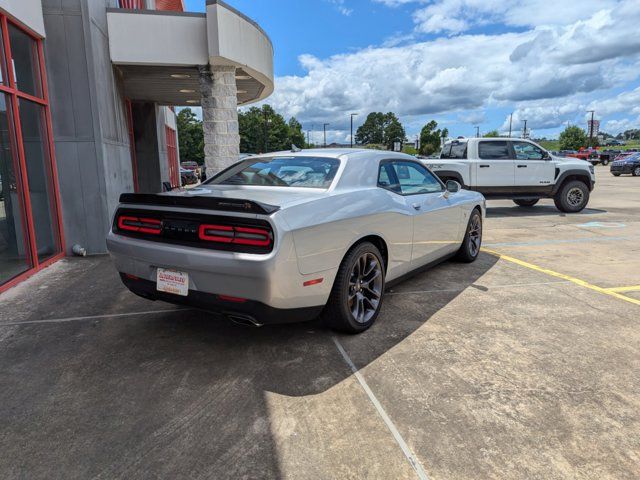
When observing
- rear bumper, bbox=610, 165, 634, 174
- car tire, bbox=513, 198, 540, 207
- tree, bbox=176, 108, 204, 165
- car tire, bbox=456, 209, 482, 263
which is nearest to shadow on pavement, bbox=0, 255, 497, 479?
car tire, bbox=456, 209, 482, 263

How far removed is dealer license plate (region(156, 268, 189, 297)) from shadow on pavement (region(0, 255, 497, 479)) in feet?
1.72

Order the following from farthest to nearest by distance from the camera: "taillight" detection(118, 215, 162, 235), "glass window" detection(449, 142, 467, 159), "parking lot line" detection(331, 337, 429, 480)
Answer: "glass window" detection(449, 142, 467, 159) < "taillight" detection(118, 215, 162, 235) < "parking lot line" detection(331, 337, 429, 480)

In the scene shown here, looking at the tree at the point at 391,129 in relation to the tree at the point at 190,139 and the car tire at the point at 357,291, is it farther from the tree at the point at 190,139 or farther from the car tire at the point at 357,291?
the car tire at the point at 357,291

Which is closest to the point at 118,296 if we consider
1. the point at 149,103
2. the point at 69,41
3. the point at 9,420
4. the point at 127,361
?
the point at 127,361

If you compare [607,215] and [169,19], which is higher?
[169,19]

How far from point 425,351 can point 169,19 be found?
25.9 feet

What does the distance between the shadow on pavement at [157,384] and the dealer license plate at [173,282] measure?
52 centimetres

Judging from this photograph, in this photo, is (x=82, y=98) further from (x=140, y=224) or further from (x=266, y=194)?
(x=266, y=194)

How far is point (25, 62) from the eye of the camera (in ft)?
20.0

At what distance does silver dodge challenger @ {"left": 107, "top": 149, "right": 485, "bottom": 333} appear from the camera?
9.55ft

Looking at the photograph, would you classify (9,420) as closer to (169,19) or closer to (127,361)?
(127,361)

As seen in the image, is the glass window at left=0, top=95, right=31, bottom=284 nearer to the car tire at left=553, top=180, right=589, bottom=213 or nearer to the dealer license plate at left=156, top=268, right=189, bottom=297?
the dealer license plate at left=156, top=268, right=189, bottom=297

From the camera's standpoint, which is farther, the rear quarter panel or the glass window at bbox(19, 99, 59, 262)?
the glass window at bbox(19, 99, 59, 262)

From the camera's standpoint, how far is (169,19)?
8398mm
